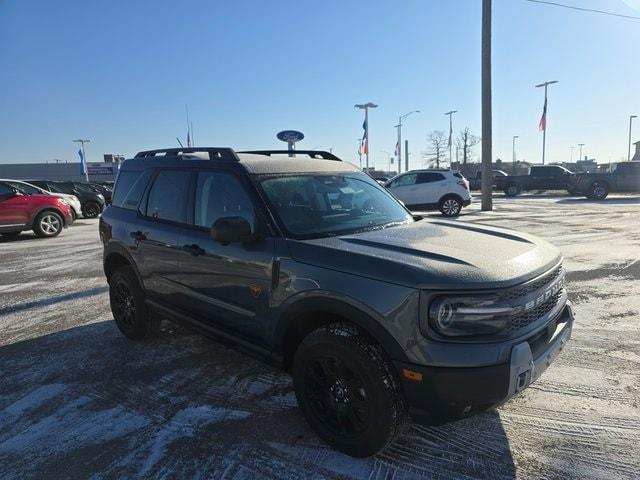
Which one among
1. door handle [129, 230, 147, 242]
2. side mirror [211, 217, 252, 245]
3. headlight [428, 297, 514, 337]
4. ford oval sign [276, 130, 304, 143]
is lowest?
headlight [428, 297, 514, 337]

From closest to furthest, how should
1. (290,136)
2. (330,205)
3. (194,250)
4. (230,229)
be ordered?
(230,229) < (330,205) < (194,250) < (290,136)

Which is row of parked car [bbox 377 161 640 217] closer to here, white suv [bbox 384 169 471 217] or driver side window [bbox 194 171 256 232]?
A: white suv [bbox 384 169 471 217]

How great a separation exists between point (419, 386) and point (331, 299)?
68cm

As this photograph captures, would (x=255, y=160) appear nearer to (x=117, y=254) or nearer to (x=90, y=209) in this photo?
(x=117, y=254)

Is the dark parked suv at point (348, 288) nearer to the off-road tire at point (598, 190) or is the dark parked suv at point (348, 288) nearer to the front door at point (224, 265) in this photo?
the front door at point (224, 265)

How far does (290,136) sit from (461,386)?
765 inches

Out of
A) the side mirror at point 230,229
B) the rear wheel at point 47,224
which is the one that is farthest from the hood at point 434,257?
the rear wheel at point 47,224

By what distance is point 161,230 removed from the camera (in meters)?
4.25

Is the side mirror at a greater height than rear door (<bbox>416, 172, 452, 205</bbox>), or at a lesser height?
greater

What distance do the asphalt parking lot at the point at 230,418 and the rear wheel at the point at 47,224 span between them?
9.09m

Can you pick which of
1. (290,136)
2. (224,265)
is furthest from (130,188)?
(290,136)

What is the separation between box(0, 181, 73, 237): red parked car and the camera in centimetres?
1292

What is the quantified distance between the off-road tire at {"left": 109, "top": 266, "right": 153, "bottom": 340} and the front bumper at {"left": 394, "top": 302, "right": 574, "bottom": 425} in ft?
10.2

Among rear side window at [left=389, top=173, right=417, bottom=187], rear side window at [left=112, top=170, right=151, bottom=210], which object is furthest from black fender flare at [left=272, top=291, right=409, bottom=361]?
rear side window at [left=389, top=173, right=417, bottom=187]
